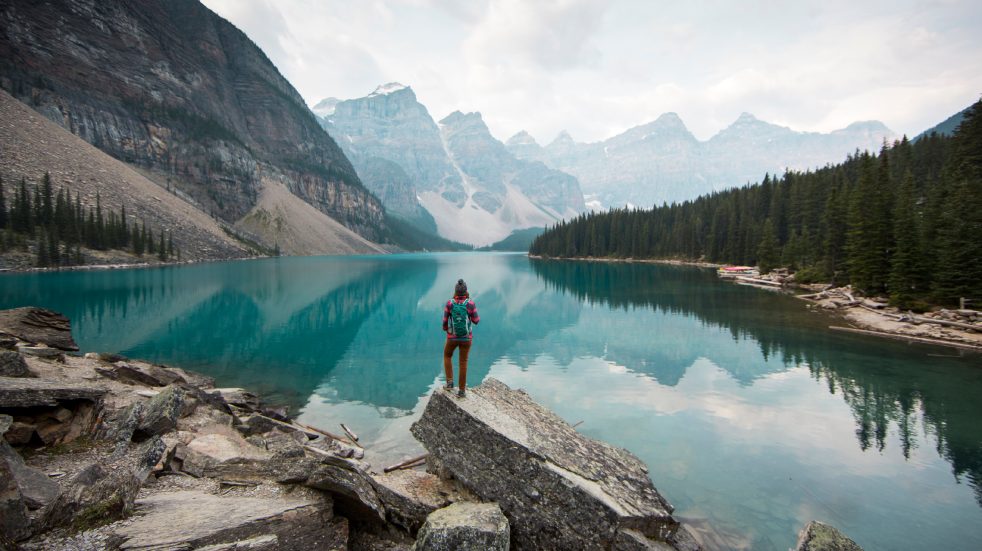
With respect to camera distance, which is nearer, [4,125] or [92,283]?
[92,283]

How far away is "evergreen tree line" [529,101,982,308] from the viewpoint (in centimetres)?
3712

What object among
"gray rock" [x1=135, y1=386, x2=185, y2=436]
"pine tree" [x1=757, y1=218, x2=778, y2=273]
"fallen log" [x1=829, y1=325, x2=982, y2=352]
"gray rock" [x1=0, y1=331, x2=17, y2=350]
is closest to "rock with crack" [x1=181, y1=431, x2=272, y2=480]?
"gray rock" [x1=135, y1=386, x2=185, y2=436]

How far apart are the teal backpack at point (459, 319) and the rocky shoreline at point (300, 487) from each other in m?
1.80

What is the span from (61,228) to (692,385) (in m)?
132

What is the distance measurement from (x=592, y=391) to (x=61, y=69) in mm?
245307

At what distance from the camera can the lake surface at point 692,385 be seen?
12.9 meters

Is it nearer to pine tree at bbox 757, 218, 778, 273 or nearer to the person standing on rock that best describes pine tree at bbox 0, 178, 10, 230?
the person standing on rock

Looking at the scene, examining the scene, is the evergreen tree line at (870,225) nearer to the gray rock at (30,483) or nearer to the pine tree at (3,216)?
the gray rock at (30,483)

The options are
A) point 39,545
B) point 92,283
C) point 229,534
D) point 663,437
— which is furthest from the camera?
point 92,283

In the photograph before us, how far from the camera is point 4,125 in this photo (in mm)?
108875

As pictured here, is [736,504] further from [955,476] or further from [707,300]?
[707,300]

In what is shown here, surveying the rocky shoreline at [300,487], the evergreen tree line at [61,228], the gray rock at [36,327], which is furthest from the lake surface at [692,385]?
the evergreen tree line at [61,228]

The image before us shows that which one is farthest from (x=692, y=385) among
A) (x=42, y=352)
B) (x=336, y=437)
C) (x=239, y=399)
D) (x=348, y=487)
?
(x=42, y=352)

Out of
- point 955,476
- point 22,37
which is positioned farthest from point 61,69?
point 955,476
